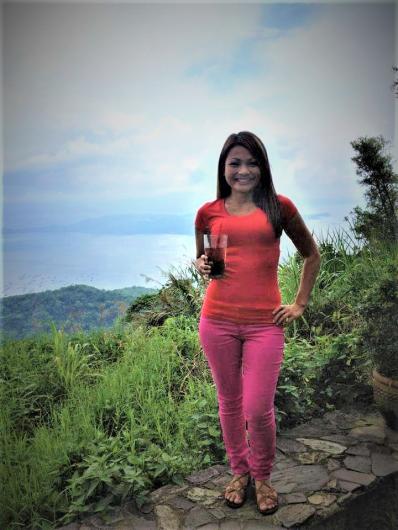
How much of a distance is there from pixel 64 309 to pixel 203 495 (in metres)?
1.64

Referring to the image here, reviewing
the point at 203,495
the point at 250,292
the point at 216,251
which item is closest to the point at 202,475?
the point at 203,495

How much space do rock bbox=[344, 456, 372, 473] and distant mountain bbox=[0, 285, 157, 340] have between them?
1.64 m

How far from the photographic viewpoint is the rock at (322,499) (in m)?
1.94

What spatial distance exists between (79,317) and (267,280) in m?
1.94

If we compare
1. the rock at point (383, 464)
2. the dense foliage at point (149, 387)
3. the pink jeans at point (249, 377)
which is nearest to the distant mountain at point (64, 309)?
the dense foliage at point (149, 387)

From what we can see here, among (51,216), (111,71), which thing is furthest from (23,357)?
(111,71)

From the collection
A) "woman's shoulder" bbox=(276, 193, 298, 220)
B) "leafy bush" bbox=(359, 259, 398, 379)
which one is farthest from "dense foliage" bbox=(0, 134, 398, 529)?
"woman's shoulder" bbox=(276, 193, 298, 220)

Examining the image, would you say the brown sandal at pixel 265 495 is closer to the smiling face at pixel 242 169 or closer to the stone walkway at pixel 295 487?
the stone walkway at pixel 295 487

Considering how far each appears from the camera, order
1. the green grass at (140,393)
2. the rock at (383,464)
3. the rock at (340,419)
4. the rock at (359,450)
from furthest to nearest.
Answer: the rock at (340,419)
the rock at (359,450)
the rock at (383,464)
the green grass at (140,393)

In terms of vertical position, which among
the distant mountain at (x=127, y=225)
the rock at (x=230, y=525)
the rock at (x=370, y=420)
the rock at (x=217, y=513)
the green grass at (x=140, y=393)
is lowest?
the rock at (x=230, y=525)

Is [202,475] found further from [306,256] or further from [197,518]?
[306,256]

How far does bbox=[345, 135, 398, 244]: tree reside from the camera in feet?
8.77

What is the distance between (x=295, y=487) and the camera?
6.66 ft

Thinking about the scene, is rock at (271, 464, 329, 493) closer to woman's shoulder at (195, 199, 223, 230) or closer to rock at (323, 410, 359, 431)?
rock at (323, 410, 359, 431)
